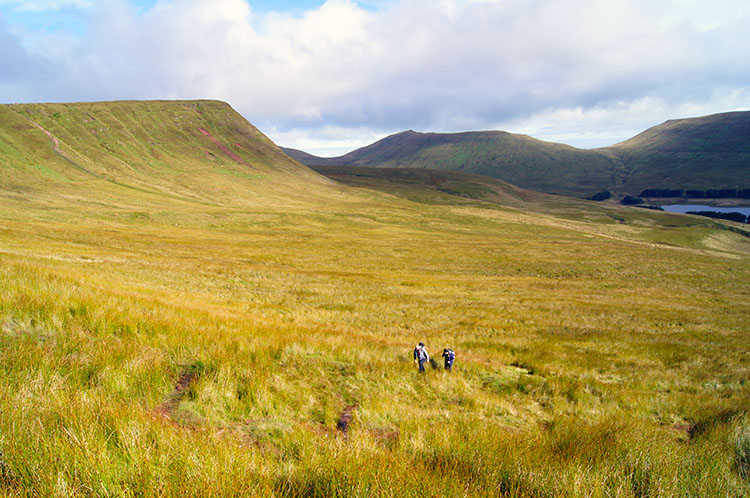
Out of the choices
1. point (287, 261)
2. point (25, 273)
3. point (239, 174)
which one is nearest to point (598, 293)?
point (287, 261)

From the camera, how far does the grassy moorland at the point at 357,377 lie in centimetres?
304

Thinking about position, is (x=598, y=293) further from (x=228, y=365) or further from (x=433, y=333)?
(x=228, y=365)

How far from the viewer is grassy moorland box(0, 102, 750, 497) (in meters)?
3.04

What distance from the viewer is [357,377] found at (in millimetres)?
8039

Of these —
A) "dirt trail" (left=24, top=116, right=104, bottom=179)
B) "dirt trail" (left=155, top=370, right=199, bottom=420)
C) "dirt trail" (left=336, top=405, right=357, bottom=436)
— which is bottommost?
"dirt trail" (left=336, top=405, right=357, bottom=436)

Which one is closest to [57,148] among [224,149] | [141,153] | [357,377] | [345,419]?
[141,153]

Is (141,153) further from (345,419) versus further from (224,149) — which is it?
(345,419)

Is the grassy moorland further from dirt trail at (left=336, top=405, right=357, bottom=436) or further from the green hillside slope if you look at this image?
the green hillside slope

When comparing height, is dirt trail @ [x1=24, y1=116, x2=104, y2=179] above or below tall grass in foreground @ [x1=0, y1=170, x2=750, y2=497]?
above

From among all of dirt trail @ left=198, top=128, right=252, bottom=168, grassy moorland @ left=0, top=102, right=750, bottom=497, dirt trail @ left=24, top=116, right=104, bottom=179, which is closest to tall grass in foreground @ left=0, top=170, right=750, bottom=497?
grassy moorland @ left=0, top=102, right=750, bottom=497

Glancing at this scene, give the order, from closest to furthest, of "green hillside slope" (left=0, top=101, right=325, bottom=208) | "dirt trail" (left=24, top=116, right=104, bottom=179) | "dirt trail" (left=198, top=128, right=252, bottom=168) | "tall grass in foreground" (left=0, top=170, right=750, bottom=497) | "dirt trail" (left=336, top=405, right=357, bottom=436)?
"tall grass in foreground" (left=0, top=170, right=750, bottom=497)
"dirt trail" (left=336, top=405, right=357, bottom=436)
"green hillside slope" (left=0, top=101, right=325, bottom=208)
"dirt trail" (left=24, top=116, right=104, bottom=179)
"dirt trail" (left=198, top=128, right=252, bottom=168)

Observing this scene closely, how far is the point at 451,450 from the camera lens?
3.90m

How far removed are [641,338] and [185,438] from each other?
79.8ft

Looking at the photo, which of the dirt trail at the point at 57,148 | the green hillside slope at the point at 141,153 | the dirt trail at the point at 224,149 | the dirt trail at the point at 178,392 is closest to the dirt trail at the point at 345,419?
the dirt trail at the point at 178,392
